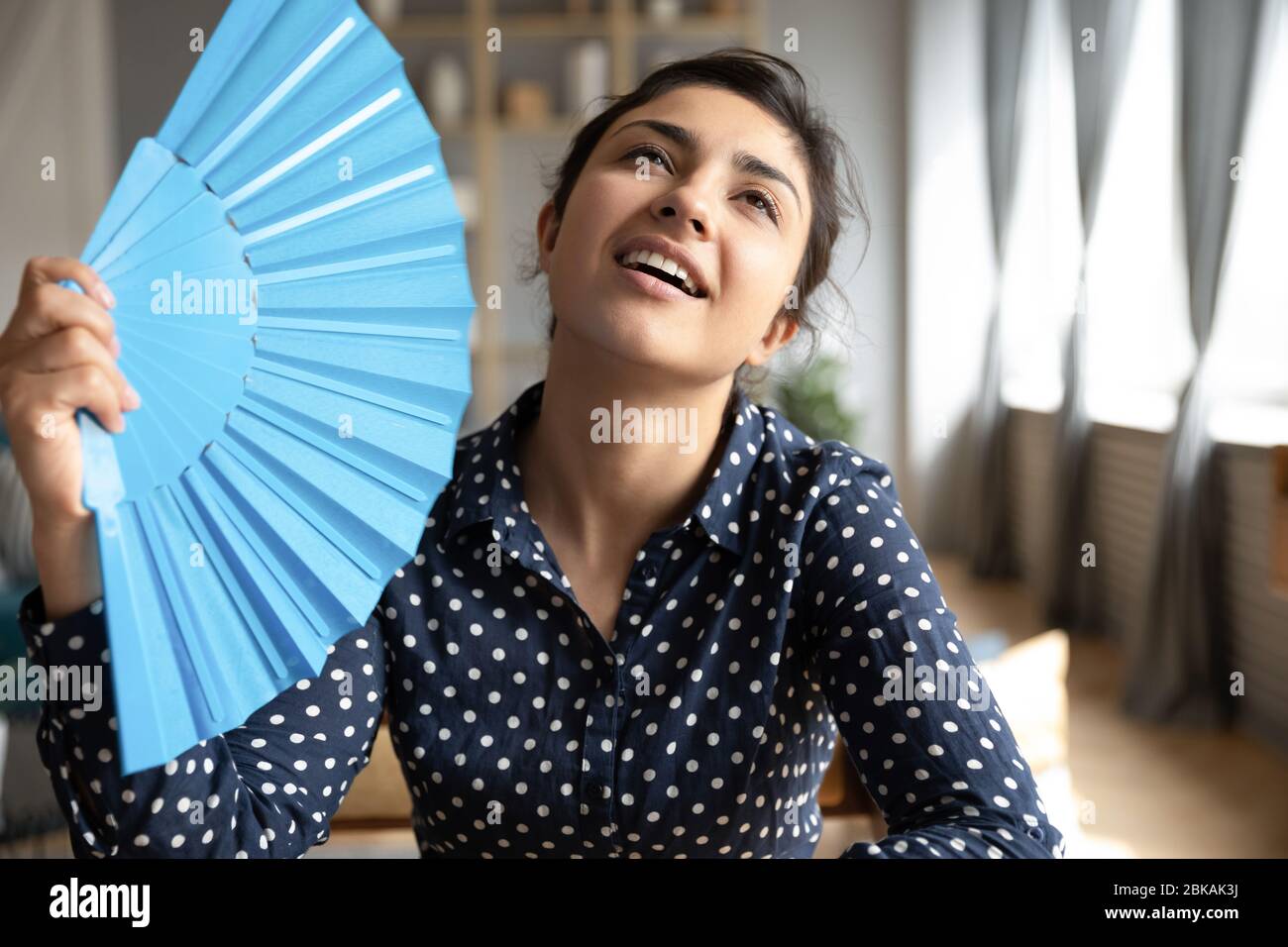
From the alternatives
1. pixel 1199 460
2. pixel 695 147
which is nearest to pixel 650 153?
pixel 695 147

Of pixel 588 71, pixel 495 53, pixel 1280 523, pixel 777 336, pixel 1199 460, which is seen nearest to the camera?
pixel 777 336

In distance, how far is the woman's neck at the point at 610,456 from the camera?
3.30 feet

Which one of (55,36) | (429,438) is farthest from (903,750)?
(55,36)

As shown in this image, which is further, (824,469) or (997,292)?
(997,292)

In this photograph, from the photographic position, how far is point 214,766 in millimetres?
773

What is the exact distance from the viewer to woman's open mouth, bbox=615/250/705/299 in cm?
91

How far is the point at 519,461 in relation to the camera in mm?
1119

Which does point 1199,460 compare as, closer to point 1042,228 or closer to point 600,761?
point 1042,228

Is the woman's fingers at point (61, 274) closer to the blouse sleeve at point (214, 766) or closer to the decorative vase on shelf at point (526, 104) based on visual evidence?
the blouse sleeve at point (214, 766)

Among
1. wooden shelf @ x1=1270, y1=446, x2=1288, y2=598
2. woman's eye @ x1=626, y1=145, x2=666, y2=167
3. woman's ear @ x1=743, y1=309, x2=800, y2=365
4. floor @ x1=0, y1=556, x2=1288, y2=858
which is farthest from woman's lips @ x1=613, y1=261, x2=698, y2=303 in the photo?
wooden shelf @ x1=1270, y1=446, x2=1288, y2=598

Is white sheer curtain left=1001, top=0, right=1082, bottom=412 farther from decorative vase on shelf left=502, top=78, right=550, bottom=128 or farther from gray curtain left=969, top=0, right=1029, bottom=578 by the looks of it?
decorative vase on shelf left=502, top=78, right=550, bottom=128

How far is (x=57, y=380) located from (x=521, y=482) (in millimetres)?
536

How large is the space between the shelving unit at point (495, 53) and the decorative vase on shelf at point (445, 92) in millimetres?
44

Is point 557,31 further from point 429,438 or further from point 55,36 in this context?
point 429,438
